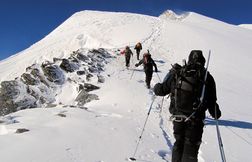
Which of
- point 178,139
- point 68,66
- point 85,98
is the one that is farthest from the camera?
point 68,66

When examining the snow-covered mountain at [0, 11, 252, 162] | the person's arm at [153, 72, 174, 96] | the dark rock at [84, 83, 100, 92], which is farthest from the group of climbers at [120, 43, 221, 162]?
the dark rock at [84, 83, 100, 92]

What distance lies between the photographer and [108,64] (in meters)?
26.1

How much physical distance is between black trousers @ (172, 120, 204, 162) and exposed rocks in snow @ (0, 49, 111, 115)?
1055 centimetres

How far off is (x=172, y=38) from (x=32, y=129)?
3827 cm

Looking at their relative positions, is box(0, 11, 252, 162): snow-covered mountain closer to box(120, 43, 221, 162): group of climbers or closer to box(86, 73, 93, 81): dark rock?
box(86, 73, 93, 81): dark rock

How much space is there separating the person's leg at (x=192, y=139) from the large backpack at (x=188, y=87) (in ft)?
0.71

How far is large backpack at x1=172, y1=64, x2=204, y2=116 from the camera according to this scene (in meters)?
5.05

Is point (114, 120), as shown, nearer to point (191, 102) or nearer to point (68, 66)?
point (191, 102)

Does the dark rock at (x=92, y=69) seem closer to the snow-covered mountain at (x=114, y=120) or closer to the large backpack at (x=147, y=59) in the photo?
the snow-covered mountain at (x=114, y=120)

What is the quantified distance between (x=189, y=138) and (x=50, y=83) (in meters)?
16.4

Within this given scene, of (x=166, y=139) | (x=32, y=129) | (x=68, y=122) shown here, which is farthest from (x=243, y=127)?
(x=32, y=129)

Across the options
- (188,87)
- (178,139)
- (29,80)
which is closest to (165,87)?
(188,87)

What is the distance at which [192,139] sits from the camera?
16.5 feet

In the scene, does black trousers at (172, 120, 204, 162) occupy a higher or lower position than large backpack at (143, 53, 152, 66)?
lower
